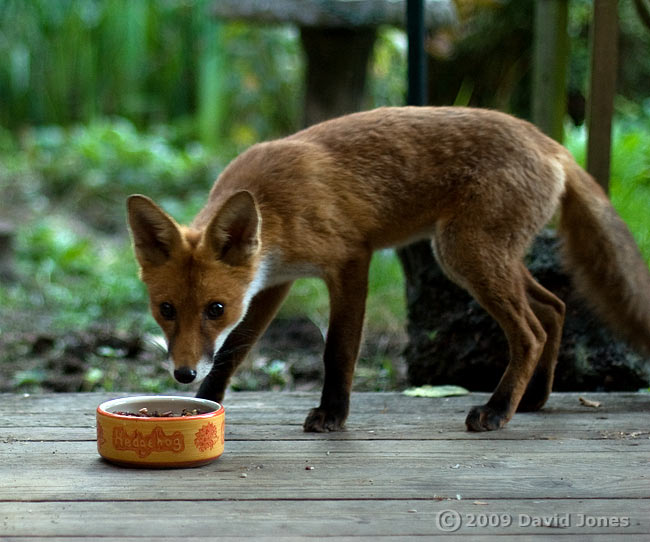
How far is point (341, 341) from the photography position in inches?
126

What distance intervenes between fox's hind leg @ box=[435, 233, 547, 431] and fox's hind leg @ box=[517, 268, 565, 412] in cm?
21

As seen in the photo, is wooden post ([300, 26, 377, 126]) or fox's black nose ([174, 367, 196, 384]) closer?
fox's black nose ([174, 367, 196, 384])

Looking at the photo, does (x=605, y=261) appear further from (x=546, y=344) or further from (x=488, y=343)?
(x=488, y=343)

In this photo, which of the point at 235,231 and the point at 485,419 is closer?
the point at 235,231

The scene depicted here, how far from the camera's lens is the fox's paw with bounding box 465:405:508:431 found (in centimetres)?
310

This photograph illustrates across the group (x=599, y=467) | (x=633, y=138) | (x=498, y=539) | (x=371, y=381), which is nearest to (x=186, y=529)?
(x=498, y=539)

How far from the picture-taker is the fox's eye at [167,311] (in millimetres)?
2865

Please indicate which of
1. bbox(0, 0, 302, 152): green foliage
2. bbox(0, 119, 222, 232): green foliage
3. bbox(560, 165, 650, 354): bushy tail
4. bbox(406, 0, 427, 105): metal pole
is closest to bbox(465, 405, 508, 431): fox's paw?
bbox(560, 165, 650, 354): bushy tail

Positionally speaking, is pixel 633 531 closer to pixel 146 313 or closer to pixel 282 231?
pixel 282 231

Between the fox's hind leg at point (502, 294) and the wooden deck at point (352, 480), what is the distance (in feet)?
0.42

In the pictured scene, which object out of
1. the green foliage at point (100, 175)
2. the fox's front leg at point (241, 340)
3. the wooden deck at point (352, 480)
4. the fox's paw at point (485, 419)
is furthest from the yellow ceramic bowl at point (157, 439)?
the green foliage at point (100, 175)

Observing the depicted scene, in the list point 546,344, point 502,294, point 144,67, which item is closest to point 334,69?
point 546,344

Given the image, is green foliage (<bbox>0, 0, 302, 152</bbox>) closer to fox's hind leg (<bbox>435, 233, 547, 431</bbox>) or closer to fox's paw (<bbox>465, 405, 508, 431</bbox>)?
fox's hind leg (<bbox>435, 233, 547, 431</bbox>)

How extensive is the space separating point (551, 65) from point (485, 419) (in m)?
2.19
